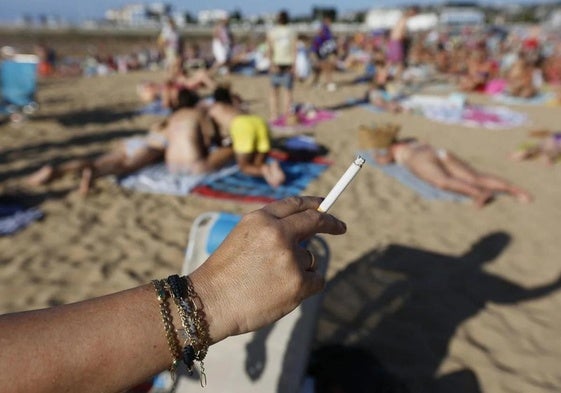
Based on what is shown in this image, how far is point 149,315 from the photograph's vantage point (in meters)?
0.77

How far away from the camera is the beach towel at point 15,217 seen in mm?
3623

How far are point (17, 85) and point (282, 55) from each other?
4.87 m

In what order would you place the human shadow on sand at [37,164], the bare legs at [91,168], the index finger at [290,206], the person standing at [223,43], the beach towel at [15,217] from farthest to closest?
1. the person standing at [223,43]
2. the human shadow on sand at [37,164]
3. the bare legs at [91,168]
4. the beach towel at [15,217]
5. the index finger at [290,206]

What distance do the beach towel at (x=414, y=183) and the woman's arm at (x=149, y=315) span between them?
353cm

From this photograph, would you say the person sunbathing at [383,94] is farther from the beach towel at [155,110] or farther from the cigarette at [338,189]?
the cigarette at [338,189]

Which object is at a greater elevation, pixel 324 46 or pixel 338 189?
pixel 338 189

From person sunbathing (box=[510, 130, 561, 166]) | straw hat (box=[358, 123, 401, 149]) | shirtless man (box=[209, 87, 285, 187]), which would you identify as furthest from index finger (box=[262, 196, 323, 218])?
person sunbathing (box=[510, 130, 561, 166])

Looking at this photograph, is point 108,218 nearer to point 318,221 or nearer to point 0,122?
point 318,221

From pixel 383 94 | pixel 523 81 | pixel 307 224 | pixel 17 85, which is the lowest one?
pixel 383 94

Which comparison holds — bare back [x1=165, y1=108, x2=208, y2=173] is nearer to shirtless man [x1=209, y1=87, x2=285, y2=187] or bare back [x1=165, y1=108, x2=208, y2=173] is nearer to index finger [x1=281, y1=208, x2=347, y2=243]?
shirtless man [x1=209, y1=87, x2=285, y2=187]

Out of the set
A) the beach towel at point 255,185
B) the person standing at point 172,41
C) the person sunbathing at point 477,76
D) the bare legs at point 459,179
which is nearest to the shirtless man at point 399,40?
the person sunbathing at point 477,76

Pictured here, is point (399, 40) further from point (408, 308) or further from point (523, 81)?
point (408, 308)

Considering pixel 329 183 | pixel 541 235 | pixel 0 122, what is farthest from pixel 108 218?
pixel 0 122

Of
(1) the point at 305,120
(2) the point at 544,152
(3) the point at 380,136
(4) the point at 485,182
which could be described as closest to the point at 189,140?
(3) the point at 380,136
